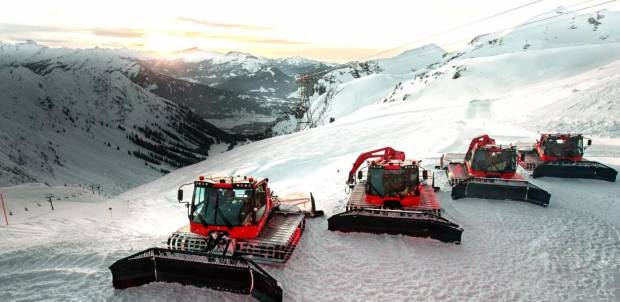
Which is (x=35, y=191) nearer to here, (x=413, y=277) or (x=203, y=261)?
(x=203, y=261)

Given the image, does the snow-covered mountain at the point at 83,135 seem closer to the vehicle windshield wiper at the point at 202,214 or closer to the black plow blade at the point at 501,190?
the vehicle windshield wiper at the point at 202,214

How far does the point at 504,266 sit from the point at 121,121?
17665 centimetres

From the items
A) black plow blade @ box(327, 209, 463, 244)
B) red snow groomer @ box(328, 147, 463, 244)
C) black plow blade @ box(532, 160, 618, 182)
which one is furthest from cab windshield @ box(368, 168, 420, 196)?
black plow blade @ box(532, 160, 618, 182)

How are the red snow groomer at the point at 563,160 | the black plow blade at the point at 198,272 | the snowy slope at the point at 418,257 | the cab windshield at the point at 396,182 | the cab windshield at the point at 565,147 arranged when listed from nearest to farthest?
the black plow blade at the point at 198,272, the snowy slope at the point at 418,257, the cab windshield at the point at 396,182, the red snow groomer at the point at 563,160, the cab windshield at the point at 565,147

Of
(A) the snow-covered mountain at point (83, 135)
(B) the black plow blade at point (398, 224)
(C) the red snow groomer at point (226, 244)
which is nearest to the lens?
(C) the red snow groomer at point (226, 244)

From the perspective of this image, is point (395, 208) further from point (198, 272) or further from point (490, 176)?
point (198, 272)

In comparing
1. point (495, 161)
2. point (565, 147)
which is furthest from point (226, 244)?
point (565, 147)

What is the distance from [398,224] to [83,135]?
14156 centimetres

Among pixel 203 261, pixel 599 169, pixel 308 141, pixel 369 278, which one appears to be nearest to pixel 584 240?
pixel 369 278

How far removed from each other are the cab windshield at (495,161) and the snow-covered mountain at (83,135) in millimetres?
72857

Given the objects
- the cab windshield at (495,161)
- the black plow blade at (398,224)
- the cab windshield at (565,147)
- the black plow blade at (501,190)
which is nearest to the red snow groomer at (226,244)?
the black plow blade at (398,224)

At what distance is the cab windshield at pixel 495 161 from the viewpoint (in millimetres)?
18406

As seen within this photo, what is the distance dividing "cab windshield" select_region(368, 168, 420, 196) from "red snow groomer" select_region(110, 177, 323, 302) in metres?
3.05

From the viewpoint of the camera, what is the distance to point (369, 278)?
33.9ft
